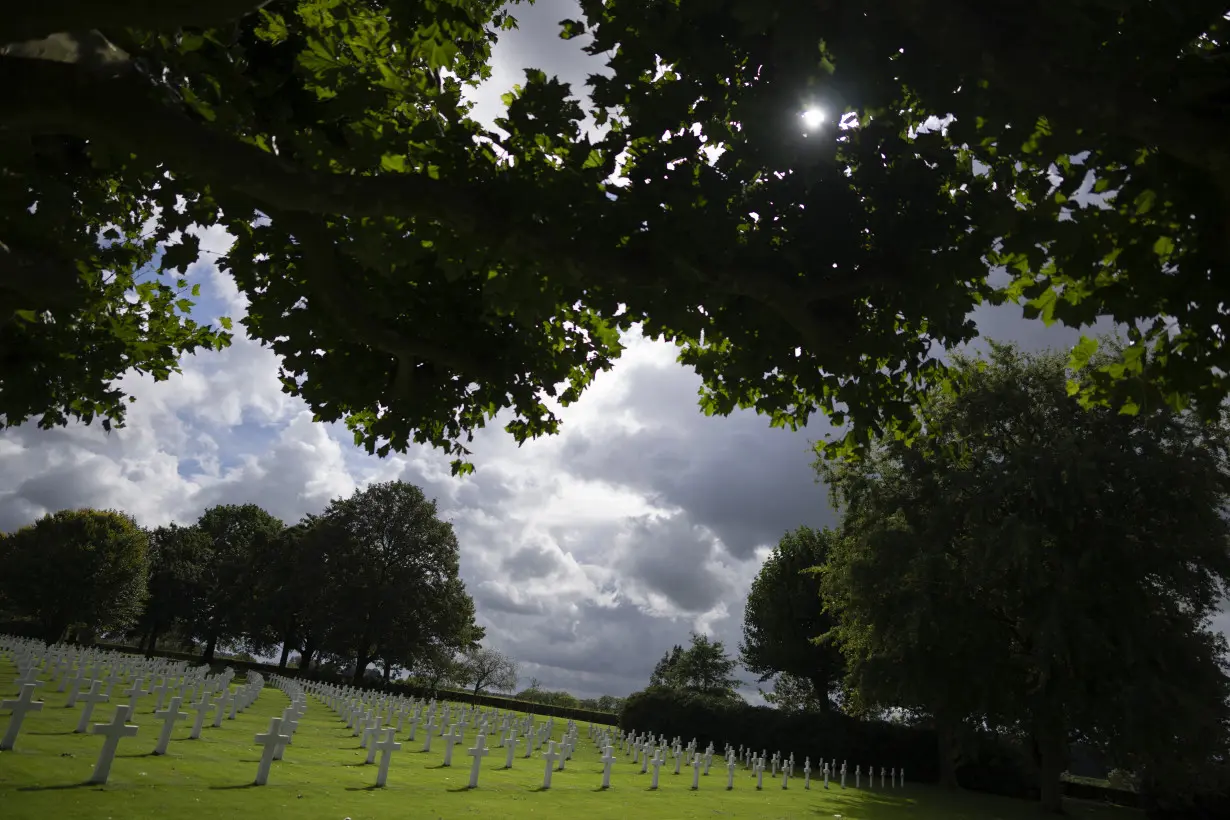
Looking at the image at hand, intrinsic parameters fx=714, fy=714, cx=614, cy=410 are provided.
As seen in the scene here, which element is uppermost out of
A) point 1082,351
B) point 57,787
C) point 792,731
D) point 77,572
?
point 1082,351

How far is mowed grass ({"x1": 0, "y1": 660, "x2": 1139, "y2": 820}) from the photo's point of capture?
27.7 ft

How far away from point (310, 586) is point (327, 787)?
4841 centimetres

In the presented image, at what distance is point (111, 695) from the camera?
797 inches

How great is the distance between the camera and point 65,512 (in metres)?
63.0

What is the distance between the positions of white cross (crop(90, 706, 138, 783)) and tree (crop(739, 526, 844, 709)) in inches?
1507

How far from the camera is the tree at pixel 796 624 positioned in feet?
145

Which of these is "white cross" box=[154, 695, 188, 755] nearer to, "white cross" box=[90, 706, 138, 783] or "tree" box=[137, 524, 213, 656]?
"white cross" box=[90, 706, 138, 783]

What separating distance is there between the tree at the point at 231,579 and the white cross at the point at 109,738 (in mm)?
57482

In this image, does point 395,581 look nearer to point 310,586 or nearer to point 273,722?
point 310,586

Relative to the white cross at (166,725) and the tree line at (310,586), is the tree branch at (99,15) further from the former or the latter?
the tree line at (310,586)

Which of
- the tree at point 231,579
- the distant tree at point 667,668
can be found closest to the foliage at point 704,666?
the distant tree at point 667,668

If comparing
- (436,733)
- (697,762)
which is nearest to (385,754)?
(436,733)

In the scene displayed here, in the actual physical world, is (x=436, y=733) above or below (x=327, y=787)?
below

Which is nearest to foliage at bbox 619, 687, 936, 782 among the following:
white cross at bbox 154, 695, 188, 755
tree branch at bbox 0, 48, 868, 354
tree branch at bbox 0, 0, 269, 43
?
white cross at bbox 154, 695, 188, 755
